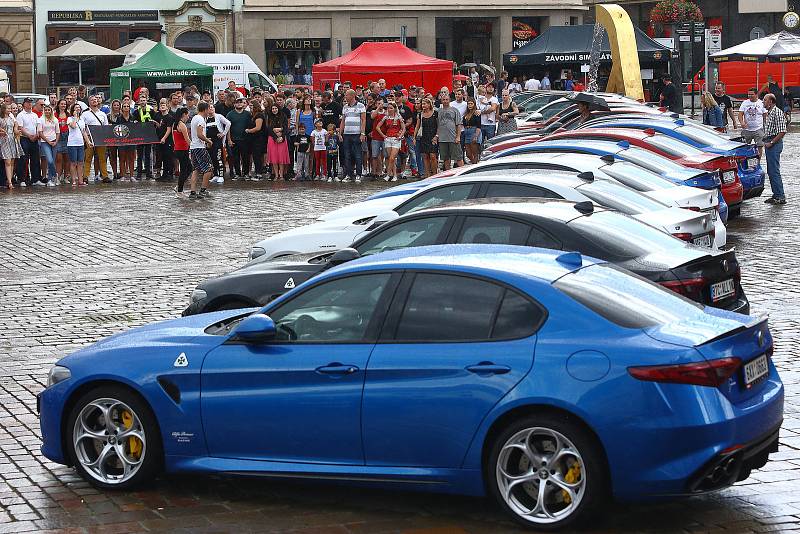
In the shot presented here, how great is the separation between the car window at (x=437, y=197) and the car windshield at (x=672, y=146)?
6618mm

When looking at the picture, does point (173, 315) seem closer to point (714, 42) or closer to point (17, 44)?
point (714, 42)

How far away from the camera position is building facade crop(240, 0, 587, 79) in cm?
6075

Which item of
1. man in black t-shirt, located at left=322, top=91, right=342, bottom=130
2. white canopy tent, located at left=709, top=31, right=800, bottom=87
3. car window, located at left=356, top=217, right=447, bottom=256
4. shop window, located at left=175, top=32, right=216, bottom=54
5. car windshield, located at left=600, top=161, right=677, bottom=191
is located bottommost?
car window, located at left=356, top=217, right=447, bottom=256

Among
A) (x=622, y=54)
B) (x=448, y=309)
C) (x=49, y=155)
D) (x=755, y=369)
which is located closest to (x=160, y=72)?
(x=49, y=155)

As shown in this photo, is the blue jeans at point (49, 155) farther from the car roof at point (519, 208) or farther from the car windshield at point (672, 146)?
the car roof at point (519, 208)

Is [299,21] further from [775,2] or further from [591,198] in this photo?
[591,198]

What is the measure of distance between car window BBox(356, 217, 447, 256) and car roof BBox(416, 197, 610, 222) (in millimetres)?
99

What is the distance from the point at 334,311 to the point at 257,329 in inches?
15.9

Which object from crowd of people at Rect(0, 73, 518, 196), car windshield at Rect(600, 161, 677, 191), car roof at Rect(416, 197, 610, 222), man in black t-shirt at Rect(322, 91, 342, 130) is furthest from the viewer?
man in black t-shirt at Rect(322, 91, 342, 130)

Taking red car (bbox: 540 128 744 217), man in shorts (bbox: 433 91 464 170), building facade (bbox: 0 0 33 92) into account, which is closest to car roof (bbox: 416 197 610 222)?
red car (bbox: 540 128 744 217)

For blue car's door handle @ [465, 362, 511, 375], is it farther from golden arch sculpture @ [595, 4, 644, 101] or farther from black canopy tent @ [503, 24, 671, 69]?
black canopy tent @ [503, 24, 671, 69]

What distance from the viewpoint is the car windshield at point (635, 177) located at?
14.4 metres

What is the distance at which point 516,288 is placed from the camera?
7.00m

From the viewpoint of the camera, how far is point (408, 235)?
414 inches
